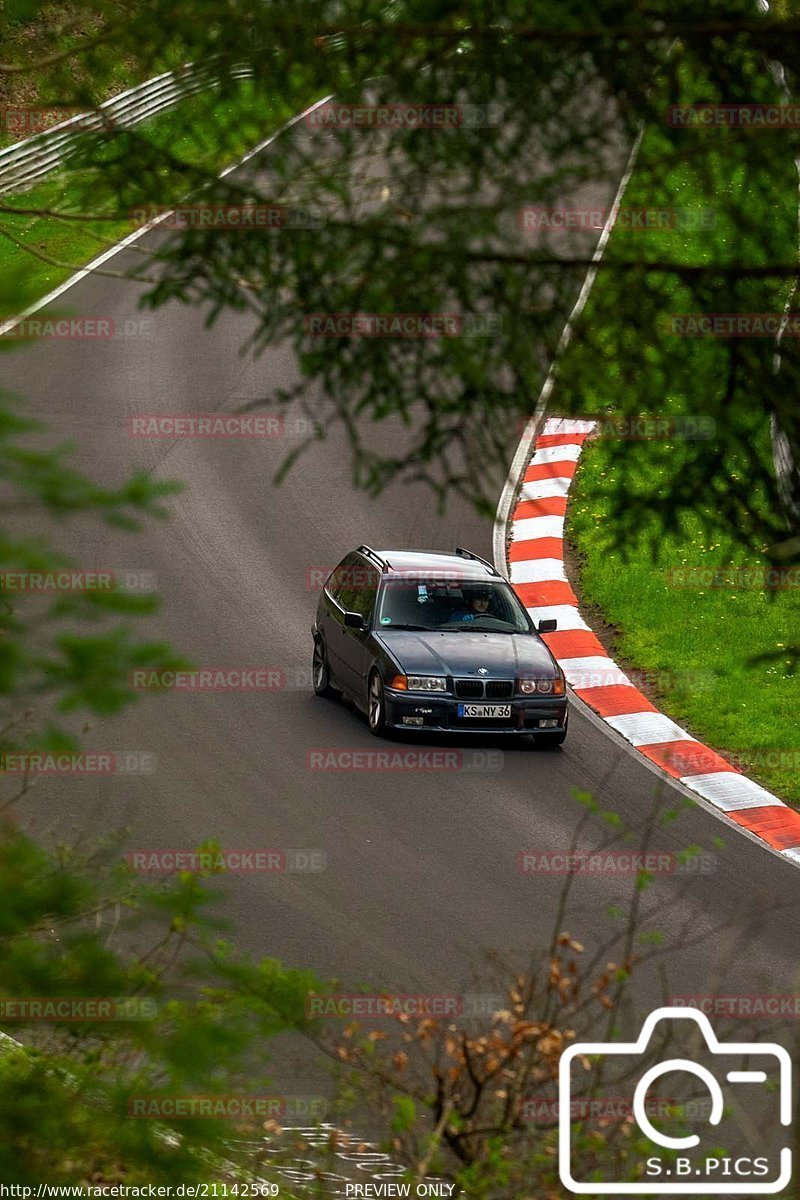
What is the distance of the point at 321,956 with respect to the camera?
10312mm

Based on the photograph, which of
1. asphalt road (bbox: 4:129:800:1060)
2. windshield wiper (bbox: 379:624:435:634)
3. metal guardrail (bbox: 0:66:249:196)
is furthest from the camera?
windshield wiper (bbox: 379:624:435:634)

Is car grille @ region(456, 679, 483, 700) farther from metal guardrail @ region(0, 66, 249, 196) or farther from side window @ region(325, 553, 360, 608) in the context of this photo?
metal guardrail @ region(0, 66, 249, 196)

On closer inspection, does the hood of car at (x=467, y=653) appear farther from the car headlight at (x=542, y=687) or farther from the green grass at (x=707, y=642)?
the green grass at (x=707, y=642)

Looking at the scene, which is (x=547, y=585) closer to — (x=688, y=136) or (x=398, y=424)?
(x=398, y=424)

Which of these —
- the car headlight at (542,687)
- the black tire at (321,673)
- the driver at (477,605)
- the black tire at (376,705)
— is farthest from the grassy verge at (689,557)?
the black tire at (321,673)

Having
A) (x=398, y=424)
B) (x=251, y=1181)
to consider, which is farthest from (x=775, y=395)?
(x=398, y=424)

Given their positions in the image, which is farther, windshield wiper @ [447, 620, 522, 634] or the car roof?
the car roof

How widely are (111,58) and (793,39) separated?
8.92 feet

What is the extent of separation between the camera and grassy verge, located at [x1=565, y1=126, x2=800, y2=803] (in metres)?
6.33

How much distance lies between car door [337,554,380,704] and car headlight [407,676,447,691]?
64 centimetres

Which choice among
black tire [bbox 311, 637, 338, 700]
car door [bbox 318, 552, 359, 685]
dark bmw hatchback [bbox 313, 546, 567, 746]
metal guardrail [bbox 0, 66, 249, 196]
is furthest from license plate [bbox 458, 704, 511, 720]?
metal guardrail [bbox 0, 66, 249, 196]

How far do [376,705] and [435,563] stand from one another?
1.82 meters

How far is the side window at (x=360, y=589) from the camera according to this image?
51.2ft

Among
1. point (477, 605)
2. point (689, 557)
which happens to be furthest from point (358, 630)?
point (689, 557)
